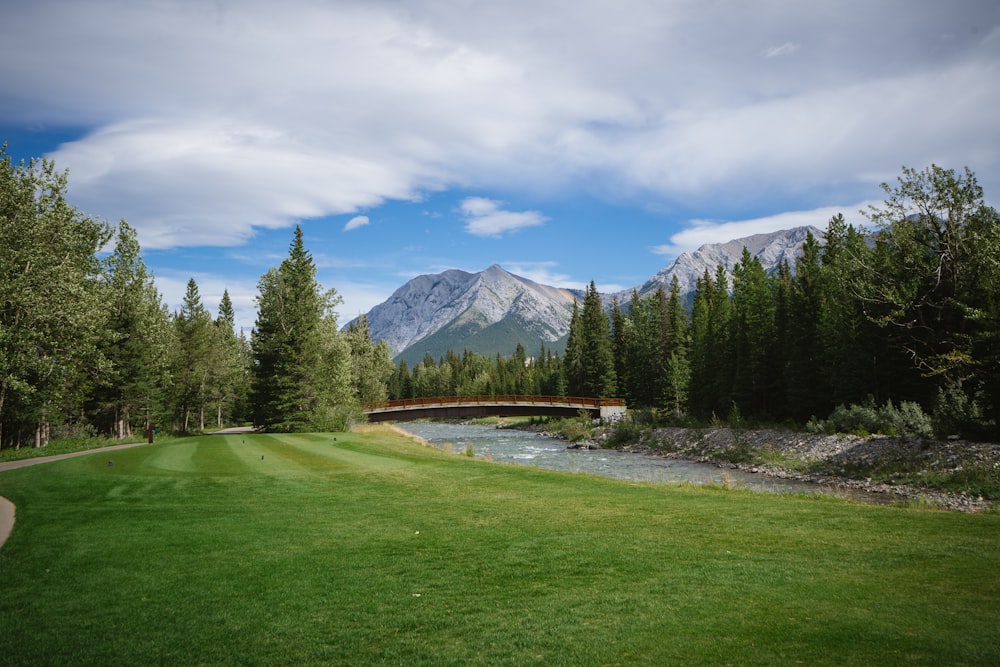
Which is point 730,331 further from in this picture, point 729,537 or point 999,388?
point 729,537

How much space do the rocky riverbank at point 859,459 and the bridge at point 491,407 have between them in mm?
15484

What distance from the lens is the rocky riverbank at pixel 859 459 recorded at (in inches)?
943

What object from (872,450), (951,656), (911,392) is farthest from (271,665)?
(911,392)

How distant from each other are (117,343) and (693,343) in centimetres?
6145

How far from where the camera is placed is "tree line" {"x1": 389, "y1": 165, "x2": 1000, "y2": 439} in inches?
1185

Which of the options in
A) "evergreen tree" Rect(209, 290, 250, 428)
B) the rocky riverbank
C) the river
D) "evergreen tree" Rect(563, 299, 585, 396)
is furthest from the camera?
"evergreen tree" Rect(563, 299, 585, 396)

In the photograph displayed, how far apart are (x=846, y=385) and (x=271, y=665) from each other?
44.3 m

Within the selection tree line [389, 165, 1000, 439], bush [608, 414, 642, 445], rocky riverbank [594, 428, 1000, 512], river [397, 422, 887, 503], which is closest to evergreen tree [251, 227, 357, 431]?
river [397, 422, 887, 503]

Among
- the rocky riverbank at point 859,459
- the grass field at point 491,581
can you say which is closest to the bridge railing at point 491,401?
the rocky riverbank at point 859,459

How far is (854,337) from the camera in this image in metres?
39.1

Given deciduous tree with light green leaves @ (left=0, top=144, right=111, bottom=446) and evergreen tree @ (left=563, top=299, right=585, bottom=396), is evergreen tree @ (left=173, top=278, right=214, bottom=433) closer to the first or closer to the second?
deciduous tree with light green leaves @ (left=0, top=144, right=111, bottom=446)

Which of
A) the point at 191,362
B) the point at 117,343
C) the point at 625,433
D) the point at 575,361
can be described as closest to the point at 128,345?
the point at 117,343

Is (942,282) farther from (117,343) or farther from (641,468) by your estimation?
(117,343)

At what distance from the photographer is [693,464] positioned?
39750 millimetres
